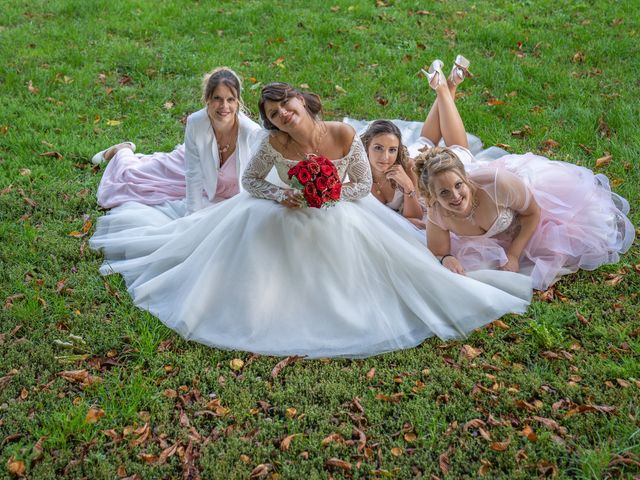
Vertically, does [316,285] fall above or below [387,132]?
below

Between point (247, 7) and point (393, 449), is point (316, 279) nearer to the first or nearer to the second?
point (393, 449)

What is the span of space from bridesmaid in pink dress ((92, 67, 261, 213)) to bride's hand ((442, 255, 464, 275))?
2.19 metres

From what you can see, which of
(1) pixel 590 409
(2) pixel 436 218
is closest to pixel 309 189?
(2) pixel 436 218

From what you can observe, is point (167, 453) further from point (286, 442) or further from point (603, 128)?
point (603, 128)

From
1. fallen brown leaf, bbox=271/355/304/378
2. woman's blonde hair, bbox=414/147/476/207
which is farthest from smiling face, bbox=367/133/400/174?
fallen brown leaf, bbox=271/355/304/378

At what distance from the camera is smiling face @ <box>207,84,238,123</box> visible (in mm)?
6531

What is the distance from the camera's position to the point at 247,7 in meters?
11.6

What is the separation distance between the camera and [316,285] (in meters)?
5.25

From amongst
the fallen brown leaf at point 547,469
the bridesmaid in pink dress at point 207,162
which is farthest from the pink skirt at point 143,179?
the fallen brown leaf at point 547,469

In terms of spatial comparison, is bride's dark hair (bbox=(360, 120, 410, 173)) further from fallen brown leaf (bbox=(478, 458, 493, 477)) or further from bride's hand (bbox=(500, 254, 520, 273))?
fallen brown leaf (bbox=(478, 458, 493, 477))

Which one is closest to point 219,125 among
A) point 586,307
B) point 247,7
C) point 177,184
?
point 177,184

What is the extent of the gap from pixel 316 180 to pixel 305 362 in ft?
4.33

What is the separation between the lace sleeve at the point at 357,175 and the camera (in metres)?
5.50

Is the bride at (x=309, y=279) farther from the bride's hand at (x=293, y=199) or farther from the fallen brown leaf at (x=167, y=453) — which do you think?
the fallen brown leaf at (x=167, y=453)
